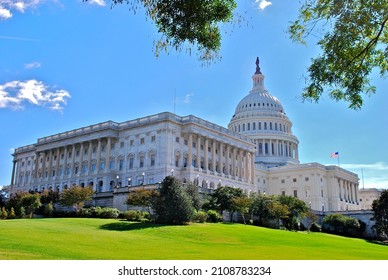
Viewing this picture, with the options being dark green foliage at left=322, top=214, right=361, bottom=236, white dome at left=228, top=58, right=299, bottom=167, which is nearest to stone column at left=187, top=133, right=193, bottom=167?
dark green foliage at left=322, top=214, right=361, bottom=236

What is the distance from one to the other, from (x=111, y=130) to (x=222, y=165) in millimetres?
23738

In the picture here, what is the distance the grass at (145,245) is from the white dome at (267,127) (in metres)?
84.5

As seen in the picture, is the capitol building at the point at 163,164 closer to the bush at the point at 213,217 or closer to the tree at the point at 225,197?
the tree at the point at 225,197

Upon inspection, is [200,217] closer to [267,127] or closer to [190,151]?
[190,151]

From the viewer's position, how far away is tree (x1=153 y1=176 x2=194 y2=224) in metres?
47.5

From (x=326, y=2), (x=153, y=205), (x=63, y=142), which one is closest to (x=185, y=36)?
(x=326, y=2)

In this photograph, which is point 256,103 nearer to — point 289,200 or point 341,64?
point 289,200

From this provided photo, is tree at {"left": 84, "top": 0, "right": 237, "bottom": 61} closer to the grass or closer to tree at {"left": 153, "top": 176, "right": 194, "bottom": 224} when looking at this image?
the grass

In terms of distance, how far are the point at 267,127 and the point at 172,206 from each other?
88082mm

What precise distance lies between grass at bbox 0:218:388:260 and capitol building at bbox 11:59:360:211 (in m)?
23.5

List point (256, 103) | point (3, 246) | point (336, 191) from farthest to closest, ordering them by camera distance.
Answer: point (256, 103) < point (336, 191) < point (3, 246)

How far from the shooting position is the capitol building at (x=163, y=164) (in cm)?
8125

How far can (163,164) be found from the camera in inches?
3105

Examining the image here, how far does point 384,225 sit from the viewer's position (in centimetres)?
6912
